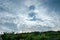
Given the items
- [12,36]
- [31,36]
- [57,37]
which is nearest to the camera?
[57,37]

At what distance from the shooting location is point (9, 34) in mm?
25906

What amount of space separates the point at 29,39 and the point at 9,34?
4.50 meters

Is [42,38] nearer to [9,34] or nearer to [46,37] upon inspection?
[46,37]

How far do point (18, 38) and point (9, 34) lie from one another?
240 centimetres

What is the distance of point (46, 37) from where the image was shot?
21484 millimetres

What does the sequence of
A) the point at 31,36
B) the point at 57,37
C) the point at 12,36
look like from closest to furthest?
the point at 57,37
the point at 31,36
the point at 12,36

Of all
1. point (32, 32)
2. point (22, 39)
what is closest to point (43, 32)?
point (32, 32)

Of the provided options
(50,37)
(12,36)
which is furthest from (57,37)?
(12,36)

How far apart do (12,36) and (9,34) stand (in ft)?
4.64

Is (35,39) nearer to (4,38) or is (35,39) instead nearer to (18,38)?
(18,38)

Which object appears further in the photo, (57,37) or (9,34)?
(9,34)

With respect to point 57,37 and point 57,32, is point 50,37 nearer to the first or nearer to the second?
point 57,37

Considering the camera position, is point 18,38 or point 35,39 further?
point 18,38

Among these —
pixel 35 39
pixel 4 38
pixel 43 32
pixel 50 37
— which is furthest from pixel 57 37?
pixel 4 38
